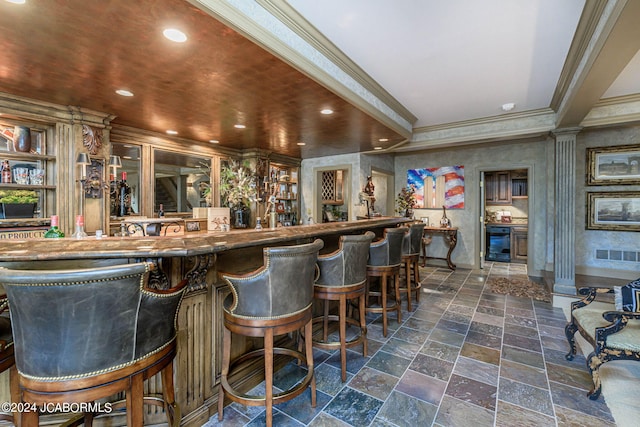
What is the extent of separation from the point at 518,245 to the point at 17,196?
8.86m

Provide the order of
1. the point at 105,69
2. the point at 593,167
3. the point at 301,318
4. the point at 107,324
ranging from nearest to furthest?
the point at 107,324 < the point at 301,318 < the point at 105,69 < the point at 593,167

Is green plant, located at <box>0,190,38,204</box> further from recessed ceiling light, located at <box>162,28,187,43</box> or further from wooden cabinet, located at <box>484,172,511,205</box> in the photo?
wooden cabinet, located at <box>484,172,511,205</box>

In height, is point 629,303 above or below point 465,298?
above

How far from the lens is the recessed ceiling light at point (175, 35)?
6.07 ft

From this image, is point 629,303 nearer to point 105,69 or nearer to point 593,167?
point 593,167

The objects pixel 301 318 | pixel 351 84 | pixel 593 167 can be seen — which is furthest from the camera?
pixel 593 167

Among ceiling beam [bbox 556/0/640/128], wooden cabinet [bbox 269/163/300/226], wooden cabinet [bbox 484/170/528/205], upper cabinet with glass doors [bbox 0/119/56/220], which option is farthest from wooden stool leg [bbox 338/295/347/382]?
wooden cabinet [bbox 484/170/528/205]

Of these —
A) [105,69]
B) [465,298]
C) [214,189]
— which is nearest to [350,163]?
[214,189]

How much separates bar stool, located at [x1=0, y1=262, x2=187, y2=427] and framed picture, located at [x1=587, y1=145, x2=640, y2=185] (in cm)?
627

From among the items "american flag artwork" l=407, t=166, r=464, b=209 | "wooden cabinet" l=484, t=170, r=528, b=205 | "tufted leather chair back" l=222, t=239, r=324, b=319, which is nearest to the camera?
"tufted leather chair back" l=222, t=239, r=324, b=319

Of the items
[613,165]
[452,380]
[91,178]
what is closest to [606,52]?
[452,380]

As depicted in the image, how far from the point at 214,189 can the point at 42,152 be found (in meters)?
2.50

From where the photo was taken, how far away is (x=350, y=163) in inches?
241

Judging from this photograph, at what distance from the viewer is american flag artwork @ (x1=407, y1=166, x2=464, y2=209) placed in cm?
608
